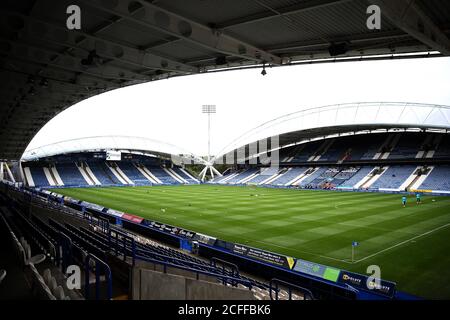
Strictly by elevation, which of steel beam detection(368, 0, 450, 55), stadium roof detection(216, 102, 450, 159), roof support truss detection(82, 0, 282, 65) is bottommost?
steel beam detection(368, 0, 450, 55)

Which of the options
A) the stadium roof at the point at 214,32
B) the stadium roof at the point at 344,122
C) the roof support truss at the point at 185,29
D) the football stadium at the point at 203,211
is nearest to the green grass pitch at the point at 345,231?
the football stadium at the point at 203,211

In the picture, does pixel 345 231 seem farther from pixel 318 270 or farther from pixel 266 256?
pixel 318 270

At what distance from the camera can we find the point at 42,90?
699 inches

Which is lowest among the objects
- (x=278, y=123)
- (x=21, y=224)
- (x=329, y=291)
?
(x=329, y=291)

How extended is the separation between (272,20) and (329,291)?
33.3 feet

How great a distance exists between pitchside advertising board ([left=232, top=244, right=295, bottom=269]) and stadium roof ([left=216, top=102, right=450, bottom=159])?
1484 inches

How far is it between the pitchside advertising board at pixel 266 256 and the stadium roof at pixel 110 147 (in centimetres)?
5971

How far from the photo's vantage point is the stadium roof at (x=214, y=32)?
7414mm

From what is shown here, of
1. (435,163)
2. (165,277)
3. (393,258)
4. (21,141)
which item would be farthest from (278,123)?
(165,277)

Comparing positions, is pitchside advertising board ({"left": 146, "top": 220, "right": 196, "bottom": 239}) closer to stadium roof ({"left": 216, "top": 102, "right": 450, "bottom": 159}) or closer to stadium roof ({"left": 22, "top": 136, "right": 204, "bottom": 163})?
stadium roof ({"left": 216, "top": 102, "right": 450, "bottom": 159})

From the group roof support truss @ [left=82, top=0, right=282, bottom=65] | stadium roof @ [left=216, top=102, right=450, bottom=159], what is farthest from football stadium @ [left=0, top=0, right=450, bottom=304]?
stadium roof @ [left=216, top=102, right=450, bottom=159]

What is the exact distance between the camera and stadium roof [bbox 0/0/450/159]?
7.41 meters
